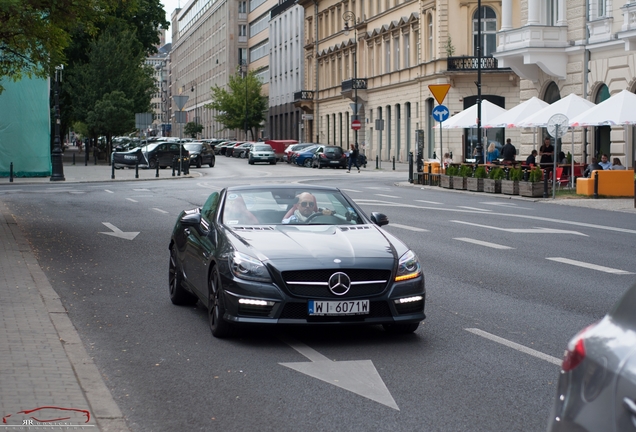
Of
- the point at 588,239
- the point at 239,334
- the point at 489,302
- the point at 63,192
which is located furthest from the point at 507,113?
the point at 239,334

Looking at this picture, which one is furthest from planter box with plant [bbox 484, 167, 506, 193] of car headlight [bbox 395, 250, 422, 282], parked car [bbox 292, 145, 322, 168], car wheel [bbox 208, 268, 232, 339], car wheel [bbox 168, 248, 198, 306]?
parked car [bbox 292, 145, 322, 168]

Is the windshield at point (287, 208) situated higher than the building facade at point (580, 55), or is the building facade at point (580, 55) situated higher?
the building facade at point (580, 55)

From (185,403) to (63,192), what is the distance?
28.4 metres

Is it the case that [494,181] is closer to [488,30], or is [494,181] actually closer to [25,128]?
[25,128]

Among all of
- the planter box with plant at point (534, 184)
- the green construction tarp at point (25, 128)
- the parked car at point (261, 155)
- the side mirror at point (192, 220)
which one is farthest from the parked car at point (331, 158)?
the side mirror at point (192, 220)

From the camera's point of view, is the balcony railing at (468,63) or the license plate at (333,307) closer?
the license plate at (333,307)

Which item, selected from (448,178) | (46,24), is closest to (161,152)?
(448,178)

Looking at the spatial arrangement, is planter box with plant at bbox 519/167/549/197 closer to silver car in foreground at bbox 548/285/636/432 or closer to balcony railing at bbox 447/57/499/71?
silver car in foreground at bbox 548/285/636/432

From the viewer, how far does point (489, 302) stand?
1055cm

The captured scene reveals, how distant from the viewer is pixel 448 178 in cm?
3681

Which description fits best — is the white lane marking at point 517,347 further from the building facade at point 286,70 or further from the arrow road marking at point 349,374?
the building facade at point 286,70

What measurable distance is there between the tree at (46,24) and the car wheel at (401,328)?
33.1ft

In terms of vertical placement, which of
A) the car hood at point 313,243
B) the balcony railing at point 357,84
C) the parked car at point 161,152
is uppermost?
the balcony railing at point 357,84

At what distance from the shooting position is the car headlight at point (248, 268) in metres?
8.12
